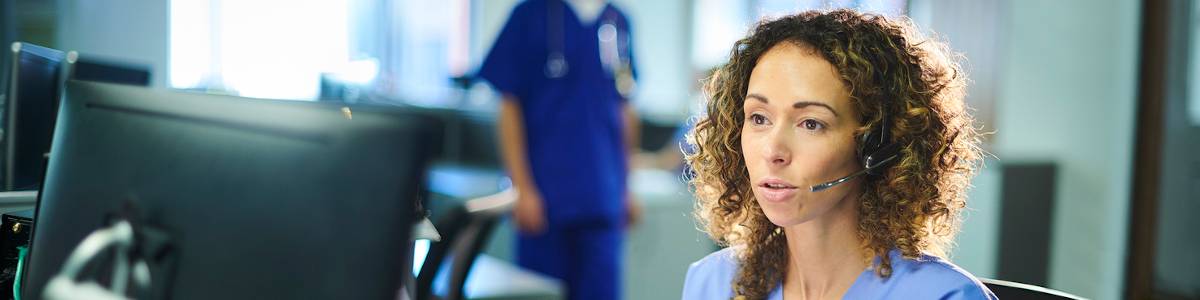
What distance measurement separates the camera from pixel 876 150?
23.4 inches

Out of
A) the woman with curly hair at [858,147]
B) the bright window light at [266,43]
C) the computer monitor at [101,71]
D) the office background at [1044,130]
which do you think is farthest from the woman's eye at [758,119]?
the bright window light at [266,43]

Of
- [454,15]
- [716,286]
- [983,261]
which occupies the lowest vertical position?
[983,261]

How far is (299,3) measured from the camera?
18.6 ft

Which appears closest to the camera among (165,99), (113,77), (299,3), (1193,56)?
(165,99)

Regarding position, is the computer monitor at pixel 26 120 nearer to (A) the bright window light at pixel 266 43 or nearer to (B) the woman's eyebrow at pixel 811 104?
(B) the woman's eyebrow at pixel 811 104

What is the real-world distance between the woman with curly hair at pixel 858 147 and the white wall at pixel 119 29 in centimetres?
267

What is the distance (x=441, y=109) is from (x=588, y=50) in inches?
65.1

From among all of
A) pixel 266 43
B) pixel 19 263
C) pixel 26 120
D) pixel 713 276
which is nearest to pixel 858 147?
pixel 713 276

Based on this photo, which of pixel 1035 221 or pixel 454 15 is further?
pixel 454 15

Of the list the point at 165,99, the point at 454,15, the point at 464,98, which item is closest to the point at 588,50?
the point at 165,99

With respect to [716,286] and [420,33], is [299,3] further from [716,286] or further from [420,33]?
[716,286]

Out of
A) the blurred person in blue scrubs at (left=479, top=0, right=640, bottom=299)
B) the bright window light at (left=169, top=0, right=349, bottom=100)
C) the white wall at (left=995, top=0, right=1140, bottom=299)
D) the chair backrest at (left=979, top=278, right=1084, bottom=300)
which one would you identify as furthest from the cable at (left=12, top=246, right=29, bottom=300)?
the bright window light at (left=169, top=0, right=349, bottom=100)

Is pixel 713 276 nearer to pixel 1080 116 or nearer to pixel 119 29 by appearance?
pixel 1080 116

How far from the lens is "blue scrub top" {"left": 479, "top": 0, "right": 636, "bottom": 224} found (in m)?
2.04
